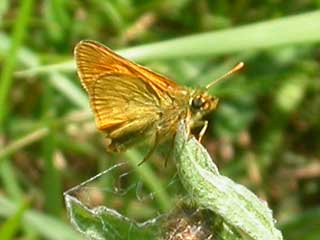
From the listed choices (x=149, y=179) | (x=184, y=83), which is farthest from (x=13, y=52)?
(x=184, y=83)

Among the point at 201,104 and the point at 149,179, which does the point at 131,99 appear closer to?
the point at 201,104

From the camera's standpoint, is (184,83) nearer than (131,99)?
No

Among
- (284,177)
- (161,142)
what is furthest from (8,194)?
(161,142)

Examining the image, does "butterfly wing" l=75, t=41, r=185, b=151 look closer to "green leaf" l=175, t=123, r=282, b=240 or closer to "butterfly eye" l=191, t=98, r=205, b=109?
"butterfly eye" l=191, t=98, r=205, b=109

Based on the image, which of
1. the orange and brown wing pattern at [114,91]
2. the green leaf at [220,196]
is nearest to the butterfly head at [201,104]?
the orange and brown wing pattern at [114,91]

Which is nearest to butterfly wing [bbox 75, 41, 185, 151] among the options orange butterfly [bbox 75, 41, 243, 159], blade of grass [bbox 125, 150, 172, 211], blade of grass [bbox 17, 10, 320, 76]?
orange butterfly [bbox 75, 41, 243, 159]

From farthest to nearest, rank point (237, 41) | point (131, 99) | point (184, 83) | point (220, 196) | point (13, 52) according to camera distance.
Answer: point (184, 83) → point (13, 52) → point (237, 41) → point (131, 99) → point (220, 196)

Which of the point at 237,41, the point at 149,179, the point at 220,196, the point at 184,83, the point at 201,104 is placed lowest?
the point at 220,196
